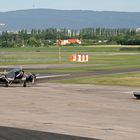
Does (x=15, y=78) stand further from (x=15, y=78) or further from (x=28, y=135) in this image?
(x=28, y=135)

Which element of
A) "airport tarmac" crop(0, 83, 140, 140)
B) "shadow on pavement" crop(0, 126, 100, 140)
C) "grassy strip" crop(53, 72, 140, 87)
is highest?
"shadow on pavement" crop(0, 126, 100, 140)

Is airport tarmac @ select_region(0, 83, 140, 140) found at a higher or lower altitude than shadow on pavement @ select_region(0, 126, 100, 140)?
lower

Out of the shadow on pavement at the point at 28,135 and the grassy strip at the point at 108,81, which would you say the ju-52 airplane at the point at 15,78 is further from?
the shadow on pavement at the point at 28,135

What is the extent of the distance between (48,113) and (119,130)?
28.2 feet

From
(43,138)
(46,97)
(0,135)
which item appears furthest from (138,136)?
(46,97)

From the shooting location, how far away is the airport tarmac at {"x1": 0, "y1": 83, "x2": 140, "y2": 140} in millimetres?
27766

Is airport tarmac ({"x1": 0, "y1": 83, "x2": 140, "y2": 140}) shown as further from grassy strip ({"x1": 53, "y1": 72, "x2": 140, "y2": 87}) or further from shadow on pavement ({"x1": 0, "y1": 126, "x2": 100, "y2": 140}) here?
grassy strip ({"x1": 53, "y1": 72, "x2": 140, "y2": 87})

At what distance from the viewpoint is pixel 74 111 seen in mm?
36438

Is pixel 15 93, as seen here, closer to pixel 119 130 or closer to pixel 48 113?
pixel 48 113

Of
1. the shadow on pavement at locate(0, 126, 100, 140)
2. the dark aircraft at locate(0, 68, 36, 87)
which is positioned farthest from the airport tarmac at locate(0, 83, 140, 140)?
the dark aircraft at locate(0, 68, 36, 87)

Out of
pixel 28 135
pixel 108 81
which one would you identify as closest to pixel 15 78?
pixel 108 81

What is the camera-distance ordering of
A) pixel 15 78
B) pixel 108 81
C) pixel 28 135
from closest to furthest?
1. pixel 28 135
2. pixel 15 78
3. pixel 108 81

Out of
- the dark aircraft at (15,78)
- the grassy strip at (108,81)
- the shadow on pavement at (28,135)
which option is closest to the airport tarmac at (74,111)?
the shadow on pavement at (28,135)

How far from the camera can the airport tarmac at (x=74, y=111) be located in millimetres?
27766
